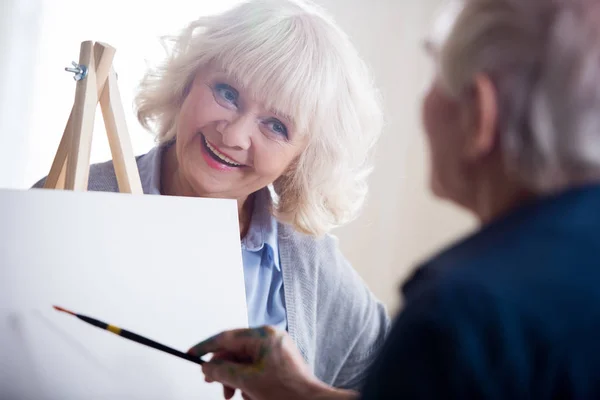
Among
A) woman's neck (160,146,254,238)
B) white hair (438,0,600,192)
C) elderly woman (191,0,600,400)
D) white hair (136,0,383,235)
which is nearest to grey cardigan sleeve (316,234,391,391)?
white hair (136,0,383,235)

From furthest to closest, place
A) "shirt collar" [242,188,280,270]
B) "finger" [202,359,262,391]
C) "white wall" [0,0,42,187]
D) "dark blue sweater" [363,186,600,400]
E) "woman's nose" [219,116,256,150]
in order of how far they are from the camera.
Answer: "white wall" [0,0,42,187], "shirt collar" [242,188,280,270], "woman's nose" [219,116,256,150], "finger" [202,359,262,391], "dark blue sweater" [363,186,600,400]

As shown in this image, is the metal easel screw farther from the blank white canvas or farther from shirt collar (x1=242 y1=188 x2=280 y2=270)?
shirt collar (x1=242 y1=188 x2=280 y2=270)

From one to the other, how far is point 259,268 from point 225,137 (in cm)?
32

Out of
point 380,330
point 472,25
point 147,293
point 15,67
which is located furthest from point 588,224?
point 15,67

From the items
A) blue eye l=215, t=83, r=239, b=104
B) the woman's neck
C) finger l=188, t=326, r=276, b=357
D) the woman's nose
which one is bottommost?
finger l=188, t=326, r=276, b=357

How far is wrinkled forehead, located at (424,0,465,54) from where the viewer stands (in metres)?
0.67

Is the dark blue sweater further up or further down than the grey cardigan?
further up

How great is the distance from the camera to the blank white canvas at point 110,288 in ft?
3.33

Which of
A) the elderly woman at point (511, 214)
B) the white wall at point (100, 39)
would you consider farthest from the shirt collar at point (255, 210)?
the elderly woman at point (511, 214)

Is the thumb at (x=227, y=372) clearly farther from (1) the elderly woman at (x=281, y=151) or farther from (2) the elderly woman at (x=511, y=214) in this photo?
(1) the elderly woman at (x=281, y=151)

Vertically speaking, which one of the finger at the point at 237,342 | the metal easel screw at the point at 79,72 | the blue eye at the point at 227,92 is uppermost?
the metal easel screw at the point at 79,72

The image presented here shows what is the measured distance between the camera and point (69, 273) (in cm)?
105

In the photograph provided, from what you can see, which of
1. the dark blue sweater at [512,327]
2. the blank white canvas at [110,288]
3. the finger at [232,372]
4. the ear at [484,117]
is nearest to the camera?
the dark blue sweater at [512,327]

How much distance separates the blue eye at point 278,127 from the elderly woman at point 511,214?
0.75 meters
